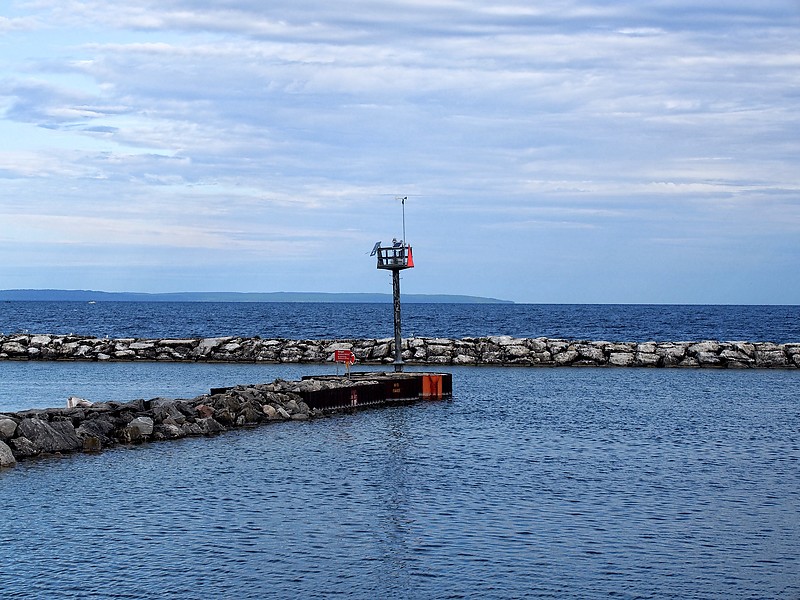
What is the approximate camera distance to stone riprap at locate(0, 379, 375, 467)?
77.3 feet

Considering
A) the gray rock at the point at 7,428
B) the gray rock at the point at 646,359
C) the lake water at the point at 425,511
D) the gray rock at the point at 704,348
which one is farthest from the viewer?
the gray rock at the point at 704,348

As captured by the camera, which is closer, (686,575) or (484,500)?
(686,575)

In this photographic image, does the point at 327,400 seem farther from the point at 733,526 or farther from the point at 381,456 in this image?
the point at 733,526

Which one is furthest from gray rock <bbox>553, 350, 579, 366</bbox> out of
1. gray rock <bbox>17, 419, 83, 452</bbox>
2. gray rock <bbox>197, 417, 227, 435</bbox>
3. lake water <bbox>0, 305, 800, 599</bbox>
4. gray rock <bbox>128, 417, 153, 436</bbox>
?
gray rock <bbox>17, 419, 83, 452</bbox>

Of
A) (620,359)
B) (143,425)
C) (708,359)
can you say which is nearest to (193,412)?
(143,425)

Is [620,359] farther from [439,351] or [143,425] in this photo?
[143,425]

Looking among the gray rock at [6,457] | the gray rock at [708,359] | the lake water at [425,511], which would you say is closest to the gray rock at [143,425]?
the lake water at [425,511]

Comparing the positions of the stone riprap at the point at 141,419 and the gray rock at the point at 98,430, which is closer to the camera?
the stone riprap at the point at 141,419

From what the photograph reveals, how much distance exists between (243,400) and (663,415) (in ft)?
44.6

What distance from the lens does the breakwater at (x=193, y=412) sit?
77.9 ft

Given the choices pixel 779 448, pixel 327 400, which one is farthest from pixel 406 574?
pixel 327 400

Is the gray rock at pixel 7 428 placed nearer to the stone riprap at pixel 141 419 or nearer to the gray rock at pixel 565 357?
the stone riprap at pixel 141 419

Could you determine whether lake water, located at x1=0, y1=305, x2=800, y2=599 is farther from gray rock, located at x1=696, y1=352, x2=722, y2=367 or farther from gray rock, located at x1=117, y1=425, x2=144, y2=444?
gray rock, located at x1=696, y1=352, x2=722, y2=367

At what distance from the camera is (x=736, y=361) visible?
5219 centimetres
